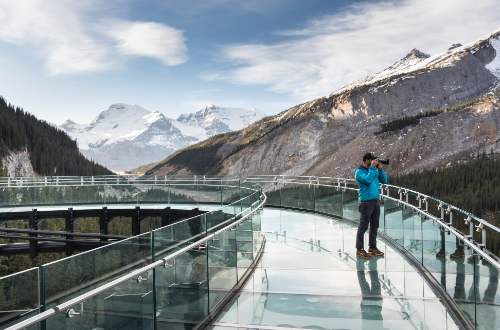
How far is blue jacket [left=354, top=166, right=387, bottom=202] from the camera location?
10383mm

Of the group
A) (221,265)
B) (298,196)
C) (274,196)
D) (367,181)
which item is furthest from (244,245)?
(274,196)

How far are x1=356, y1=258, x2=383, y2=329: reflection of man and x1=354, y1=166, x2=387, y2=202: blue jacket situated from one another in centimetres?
128

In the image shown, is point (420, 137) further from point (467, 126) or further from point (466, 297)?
point (466, 297)

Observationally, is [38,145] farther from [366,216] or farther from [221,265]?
[221,265]

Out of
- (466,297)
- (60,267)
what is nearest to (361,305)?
(466,297)

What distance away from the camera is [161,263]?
19.4ft

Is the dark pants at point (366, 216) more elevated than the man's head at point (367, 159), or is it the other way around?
the man's head at point (367, 159)

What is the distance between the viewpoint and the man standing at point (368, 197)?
1042 centimetres

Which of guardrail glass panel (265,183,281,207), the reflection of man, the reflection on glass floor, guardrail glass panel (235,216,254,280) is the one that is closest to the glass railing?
the reflection on glass floor

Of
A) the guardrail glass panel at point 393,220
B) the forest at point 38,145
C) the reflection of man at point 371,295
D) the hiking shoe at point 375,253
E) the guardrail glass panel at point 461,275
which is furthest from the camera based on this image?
the forest at point 38,145

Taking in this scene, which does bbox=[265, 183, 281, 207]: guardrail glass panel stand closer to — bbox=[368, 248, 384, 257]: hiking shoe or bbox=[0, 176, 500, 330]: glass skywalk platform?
bbox=[0, 176, 500, 330]: glass skywalk platform

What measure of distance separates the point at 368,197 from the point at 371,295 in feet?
9.41

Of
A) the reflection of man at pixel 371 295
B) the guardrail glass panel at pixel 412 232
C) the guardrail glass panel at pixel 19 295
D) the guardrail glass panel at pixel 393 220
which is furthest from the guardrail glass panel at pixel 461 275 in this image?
the guardrail glass panel at pixel 19 295

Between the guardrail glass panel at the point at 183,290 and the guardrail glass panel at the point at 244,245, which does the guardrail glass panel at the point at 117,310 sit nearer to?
the guardrail glass panel at the point at 183,290
